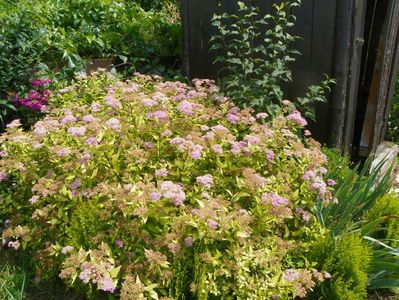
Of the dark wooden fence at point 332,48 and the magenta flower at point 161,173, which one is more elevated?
the dark wooden fence at point 332,48

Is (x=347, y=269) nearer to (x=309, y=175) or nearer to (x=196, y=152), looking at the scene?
(x=309, y=175)

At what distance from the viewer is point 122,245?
2.31 metres

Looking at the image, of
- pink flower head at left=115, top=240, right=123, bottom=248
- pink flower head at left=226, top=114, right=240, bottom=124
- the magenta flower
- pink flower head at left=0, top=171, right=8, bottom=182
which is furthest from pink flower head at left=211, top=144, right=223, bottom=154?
pink flower head at left=0, top=171, right=8, bottom=182

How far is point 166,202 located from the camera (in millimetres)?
2318

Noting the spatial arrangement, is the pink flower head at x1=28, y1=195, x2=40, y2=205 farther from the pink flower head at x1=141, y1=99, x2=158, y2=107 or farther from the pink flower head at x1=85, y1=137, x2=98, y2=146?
the pink flower head at x1=141, y1=99, x2=158, y2=107

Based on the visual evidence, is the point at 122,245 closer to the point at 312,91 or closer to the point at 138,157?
the point at 138,157

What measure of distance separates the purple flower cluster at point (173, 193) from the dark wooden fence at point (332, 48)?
77.2 inches

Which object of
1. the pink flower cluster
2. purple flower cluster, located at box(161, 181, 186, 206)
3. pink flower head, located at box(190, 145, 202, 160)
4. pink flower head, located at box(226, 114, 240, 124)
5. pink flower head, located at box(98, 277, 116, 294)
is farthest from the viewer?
the pink flower cluster

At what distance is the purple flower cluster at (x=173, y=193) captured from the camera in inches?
84.7

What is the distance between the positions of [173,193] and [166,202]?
0.55 feet

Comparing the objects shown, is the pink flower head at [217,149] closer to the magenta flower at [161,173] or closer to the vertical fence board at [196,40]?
the magenta flower at [161,173]

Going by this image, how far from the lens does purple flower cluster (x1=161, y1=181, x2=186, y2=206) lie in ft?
7.06

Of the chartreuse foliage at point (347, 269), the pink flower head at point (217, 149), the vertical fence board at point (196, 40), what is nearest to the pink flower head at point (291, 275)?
the chartreuse foliage at point (347, 269)

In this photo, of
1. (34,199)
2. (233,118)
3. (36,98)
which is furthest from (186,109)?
(36,98)
